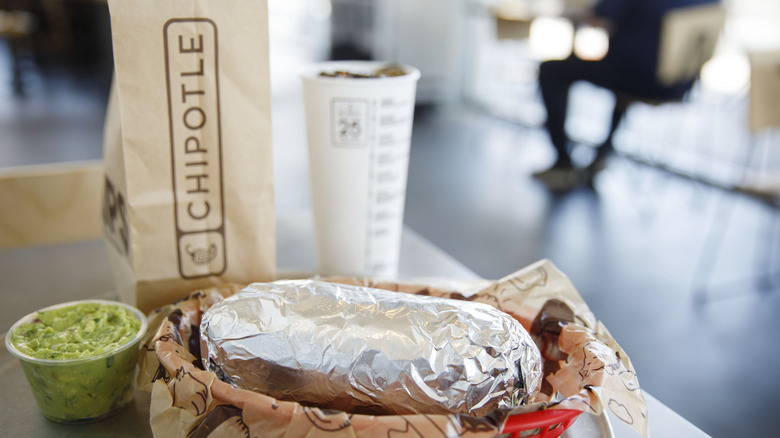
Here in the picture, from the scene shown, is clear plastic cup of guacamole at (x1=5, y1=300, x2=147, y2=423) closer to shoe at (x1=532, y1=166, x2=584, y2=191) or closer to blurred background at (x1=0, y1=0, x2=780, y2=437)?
blurred background at (x1=0, y1=0, x2=780, y2=437)

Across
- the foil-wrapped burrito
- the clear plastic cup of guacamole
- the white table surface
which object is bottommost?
the white table surface

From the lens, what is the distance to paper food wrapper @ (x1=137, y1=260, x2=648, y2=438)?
514mm

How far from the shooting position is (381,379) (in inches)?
22.5

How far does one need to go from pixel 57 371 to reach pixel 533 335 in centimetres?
51

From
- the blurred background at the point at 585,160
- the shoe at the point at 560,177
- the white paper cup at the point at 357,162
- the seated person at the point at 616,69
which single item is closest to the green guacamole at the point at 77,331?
the white paper cup at the point at 357,162

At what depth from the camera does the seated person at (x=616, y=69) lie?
9.18 feet

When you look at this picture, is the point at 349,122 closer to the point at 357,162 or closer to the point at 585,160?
the point at 357,162

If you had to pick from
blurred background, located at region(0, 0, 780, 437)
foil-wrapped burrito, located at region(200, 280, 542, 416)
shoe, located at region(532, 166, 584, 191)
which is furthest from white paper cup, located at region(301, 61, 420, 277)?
shoe, located at region(532, 166, 584, 191)

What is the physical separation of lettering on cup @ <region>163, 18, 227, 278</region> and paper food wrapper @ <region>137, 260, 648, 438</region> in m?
0.06

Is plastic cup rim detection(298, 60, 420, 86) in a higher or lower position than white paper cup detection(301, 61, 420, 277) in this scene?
higher

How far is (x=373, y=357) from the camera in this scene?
578mm

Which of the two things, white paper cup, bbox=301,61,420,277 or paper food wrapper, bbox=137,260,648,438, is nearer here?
paper food wrapper, bbox=137,260,648,438

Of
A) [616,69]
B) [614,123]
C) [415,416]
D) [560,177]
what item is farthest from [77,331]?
[614,123]

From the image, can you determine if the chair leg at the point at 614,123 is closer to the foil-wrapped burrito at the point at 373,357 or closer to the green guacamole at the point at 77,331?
the foil-wrapped burrito at the point at 373,357
